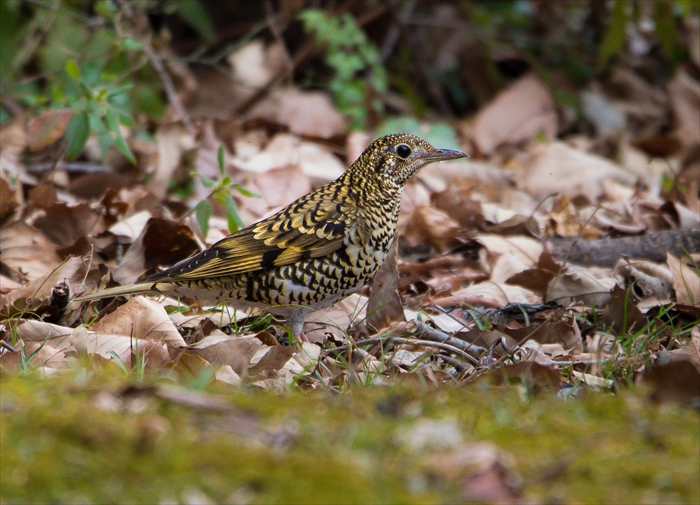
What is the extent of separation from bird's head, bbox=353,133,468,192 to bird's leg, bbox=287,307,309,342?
902 mm

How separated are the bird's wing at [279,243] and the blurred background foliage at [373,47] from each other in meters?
2.98

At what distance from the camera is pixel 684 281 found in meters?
5.11

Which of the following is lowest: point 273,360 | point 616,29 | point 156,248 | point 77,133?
point 273,360

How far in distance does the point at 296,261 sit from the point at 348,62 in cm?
430

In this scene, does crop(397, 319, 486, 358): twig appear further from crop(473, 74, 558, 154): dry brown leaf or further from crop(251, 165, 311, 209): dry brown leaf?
crop(473, 74, 558, 154): dry brown leaf

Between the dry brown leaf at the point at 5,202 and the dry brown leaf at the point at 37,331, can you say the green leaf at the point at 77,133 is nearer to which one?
the dry brown leaf at the point at 5,202

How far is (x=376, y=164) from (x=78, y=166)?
3233 millimetres

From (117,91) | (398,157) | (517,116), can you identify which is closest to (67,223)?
(117,91)

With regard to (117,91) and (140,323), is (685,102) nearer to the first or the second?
(117,91)

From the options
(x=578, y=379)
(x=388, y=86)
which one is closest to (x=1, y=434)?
(x=578, y=379)

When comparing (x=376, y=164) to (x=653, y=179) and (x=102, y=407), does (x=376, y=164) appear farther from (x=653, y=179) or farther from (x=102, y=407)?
(x=653, y=179)

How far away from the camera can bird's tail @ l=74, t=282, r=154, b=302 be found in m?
4.66

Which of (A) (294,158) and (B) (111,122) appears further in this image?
(A) (294,158)

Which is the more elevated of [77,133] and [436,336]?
[77,133]
